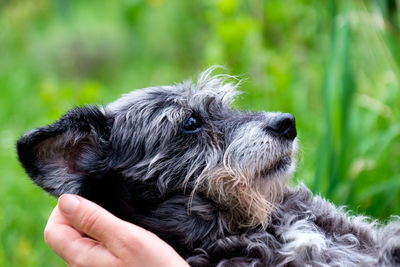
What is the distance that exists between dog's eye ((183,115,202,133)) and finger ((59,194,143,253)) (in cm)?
71

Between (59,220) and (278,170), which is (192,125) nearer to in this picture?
(278,170)

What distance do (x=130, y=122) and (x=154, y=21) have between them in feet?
24.1

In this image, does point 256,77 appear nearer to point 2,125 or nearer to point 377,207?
point 377,207

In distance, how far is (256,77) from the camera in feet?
21.4

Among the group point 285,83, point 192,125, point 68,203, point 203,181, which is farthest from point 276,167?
point 285,83

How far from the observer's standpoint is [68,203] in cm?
286

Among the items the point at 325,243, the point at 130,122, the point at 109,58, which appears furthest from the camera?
the point at 109,58

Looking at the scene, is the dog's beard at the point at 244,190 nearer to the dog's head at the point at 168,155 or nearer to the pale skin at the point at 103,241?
the dog's head at the point at 168,155

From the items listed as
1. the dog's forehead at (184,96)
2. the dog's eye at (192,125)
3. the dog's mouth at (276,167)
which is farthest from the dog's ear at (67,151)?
the dog's mouth at (276,167)

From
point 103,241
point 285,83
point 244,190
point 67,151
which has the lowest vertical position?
point 103,241

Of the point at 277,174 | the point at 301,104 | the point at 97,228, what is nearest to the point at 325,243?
the point at 277,174

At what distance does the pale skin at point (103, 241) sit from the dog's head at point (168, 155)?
0.81 ft

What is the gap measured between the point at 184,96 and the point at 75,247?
1.08m

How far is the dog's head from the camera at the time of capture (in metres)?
3.07
